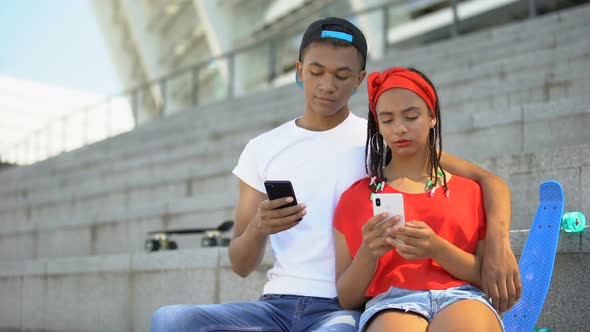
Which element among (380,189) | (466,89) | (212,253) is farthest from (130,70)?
(380,189)

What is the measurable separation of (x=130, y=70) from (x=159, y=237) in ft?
89.5

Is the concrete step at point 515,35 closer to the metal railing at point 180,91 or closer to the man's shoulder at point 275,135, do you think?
the metal railing at point 180,91

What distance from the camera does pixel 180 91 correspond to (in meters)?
16.6

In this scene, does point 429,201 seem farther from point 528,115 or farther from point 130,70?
point 130,70

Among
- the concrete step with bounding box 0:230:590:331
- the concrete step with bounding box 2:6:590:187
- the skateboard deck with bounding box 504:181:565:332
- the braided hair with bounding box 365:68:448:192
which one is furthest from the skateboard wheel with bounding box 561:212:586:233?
the concrete step with bounding box 2:6:590:187

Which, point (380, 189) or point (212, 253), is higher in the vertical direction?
point (380, 189)

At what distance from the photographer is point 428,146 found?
2537 millimetres

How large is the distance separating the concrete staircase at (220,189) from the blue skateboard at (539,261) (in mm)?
445

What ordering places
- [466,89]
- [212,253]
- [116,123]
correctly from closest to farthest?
[212,253] < [466,89] < [116,123]

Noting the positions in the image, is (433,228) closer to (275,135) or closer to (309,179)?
(309,179)

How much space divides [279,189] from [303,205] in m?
0.10

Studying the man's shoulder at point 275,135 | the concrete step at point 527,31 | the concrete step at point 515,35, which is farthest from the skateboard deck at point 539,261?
the concrete step at point 515,35

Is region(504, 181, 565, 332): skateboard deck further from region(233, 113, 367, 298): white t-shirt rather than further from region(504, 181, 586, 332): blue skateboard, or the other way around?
region(233, 113, 367, 298): white t-shirt

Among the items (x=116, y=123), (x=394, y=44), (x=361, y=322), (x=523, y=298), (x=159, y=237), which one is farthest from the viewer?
(x=116, y=123)
